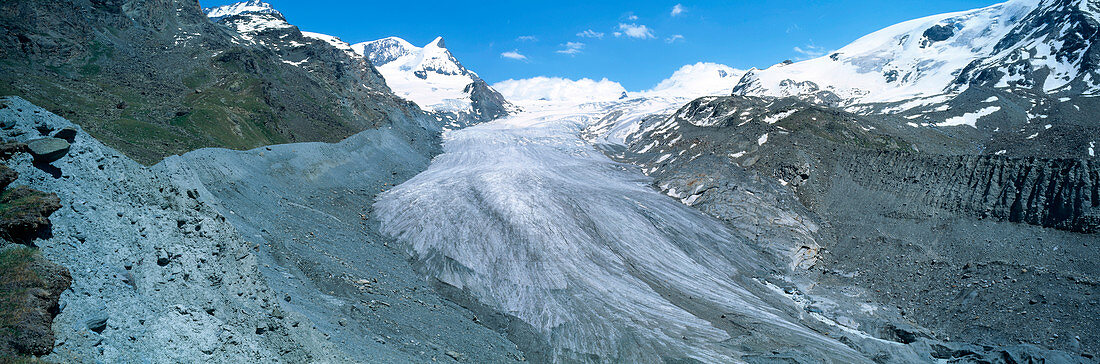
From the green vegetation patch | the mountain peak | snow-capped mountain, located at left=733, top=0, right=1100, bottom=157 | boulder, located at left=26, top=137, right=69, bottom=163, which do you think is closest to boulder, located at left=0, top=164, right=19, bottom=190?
boulder, located at left=26, top=137, right=69, bottom=163

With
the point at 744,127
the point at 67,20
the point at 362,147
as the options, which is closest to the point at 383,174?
the point at 362,147

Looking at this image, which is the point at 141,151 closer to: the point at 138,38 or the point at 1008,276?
the point at 138,38

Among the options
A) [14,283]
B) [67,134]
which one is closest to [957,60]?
[67,134]

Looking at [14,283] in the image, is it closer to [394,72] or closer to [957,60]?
[957,60]

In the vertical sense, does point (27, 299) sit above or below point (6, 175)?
below

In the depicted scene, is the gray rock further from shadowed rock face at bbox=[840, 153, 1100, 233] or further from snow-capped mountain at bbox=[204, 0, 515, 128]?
snow-capped mountain at bbox=[204, 0, 515, 128]

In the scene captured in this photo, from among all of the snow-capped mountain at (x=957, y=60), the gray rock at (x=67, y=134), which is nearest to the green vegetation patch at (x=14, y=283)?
the gray rock at (x=67, y=134)
